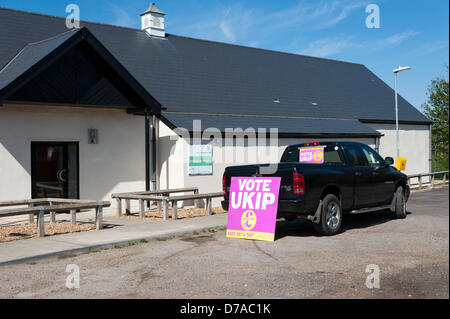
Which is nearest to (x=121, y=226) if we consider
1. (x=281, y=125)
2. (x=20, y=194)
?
(x=20, y=194)

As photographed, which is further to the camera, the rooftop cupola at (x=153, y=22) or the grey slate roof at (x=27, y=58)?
the rooftop cupola at (x=153, y=22)

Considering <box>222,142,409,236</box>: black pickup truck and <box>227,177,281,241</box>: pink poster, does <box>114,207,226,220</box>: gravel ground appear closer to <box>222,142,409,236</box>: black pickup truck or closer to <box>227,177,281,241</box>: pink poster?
<box>222,142,409,236</box>: black pickup truck

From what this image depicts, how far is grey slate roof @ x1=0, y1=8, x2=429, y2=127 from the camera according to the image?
18094 millimetres

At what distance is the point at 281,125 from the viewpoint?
19.8 meters

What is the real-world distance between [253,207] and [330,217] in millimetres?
1608

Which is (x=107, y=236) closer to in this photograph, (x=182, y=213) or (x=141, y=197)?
(x=141, y=197)

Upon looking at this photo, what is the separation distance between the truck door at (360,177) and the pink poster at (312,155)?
1.95 feet

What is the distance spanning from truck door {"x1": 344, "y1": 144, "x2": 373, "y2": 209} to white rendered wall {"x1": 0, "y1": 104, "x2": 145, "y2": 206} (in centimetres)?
769

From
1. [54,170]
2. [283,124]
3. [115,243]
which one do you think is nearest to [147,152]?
[54,170]

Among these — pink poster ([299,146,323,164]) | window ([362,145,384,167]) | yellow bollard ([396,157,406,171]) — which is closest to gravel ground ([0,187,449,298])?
pink poster ([299,146,323,164])

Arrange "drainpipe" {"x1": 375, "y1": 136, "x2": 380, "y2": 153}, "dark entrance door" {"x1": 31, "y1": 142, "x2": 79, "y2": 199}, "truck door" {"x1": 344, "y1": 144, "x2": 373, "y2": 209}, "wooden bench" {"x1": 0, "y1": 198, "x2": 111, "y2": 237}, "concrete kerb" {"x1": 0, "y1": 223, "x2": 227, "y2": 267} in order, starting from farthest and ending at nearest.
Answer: "drainpipe" {"x1": 375, "y1": 136, "x2": 380, "y2": 153} → "dark entrance door" {"x1": 31, "y1": 142, "x2": 79, "y2": 199} → "truck door" {"x1": 344, "y1": 144, "x2": 373, "y2": 209} → "wooden bench" {"x1": 0, "y1": 198, "x2": 111, "y2": 237} → "concrete kerb" {"x1": 0, "y1": 223, "x2": 227, "y2": 267}

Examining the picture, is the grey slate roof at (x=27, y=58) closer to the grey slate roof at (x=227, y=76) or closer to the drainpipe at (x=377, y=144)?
the grey slate roof at (x=227, y=76)

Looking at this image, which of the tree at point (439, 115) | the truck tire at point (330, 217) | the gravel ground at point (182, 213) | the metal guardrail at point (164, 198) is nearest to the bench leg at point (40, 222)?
the metal guardrail at point (164, 198)

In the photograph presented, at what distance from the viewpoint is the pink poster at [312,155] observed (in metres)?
11.5
